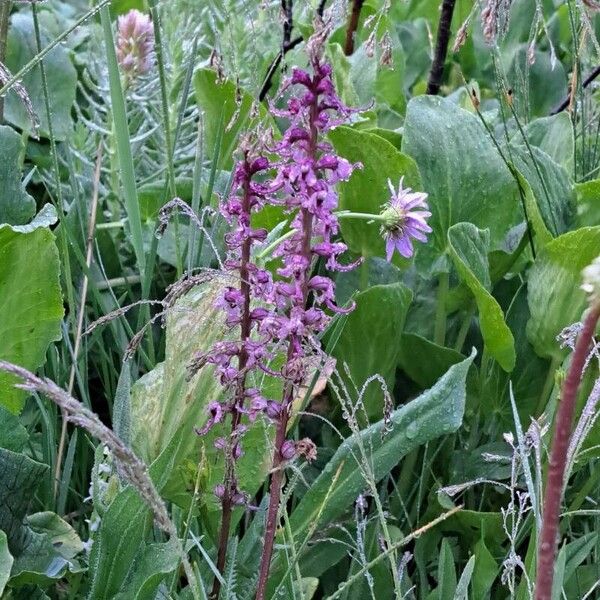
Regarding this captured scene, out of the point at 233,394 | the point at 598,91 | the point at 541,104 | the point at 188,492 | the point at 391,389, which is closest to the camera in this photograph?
the point at 233,394

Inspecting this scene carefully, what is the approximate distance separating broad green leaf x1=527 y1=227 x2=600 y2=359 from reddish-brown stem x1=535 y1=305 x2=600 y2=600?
748 millimetres

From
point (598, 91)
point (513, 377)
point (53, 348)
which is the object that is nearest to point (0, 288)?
point (53, 348)

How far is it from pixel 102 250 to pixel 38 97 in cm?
Answer: 37

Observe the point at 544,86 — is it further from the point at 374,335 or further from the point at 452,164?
the point at 374,335

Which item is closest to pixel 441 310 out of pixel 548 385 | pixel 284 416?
pixel 548 385

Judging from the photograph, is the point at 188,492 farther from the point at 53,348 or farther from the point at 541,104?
the point at 541,104

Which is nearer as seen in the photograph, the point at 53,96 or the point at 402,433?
the point at 402,433

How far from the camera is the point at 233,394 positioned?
107 centimetres

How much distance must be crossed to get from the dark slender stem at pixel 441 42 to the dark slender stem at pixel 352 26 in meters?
0.24

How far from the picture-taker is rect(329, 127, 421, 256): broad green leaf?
142 cm

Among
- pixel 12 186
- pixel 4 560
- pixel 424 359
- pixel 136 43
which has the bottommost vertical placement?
pixel 424 359

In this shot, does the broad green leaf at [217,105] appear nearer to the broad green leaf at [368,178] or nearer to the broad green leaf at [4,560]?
the broad green leaf at [368,178]

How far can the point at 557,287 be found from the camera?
140cm

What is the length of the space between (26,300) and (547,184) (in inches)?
32.0
